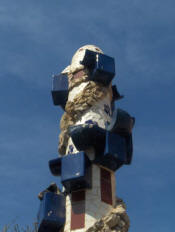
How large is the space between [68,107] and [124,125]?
4.42 meters

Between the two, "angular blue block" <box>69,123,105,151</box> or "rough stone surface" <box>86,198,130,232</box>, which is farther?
"angular blue block" <box>69,123,105,151</box>

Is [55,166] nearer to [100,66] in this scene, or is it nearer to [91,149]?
[91,149]

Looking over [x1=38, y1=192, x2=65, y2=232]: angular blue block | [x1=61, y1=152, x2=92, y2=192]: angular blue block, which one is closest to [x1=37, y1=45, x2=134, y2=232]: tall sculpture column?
[x1=61, y1=152, x2=92, y2=192]: angular blue block

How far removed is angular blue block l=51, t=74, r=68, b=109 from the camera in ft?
99.2

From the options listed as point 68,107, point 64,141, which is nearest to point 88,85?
point 68,107

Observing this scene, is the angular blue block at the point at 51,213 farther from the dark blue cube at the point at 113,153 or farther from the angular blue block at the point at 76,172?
the dark blue cube at the point at 113,153

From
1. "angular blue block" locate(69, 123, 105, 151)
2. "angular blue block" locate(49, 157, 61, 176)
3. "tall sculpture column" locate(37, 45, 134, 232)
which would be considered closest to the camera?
"tall sculpture column" locate(37, 45, 134, 232)

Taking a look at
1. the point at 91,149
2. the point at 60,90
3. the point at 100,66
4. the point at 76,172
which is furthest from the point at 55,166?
the point at 100,66

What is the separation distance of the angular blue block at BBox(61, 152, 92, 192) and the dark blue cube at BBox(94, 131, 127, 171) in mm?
990

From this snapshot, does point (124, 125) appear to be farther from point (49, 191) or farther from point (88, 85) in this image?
point (49, 191)

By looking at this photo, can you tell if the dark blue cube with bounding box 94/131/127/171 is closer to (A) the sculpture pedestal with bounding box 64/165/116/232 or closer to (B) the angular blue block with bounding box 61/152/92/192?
(A) the sculpture pedestal with bounding box 64/165/116/232

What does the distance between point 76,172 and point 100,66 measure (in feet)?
28.3

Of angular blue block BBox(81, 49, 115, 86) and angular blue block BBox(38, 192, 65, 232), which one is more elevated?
angular blue block BBox(81, 49, 115, 86)

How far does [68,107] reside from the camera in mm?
28219
